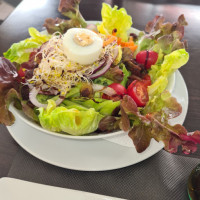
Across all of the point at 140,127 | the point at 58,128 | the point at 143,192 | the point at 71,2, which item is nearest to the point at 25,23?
the point at 71,2

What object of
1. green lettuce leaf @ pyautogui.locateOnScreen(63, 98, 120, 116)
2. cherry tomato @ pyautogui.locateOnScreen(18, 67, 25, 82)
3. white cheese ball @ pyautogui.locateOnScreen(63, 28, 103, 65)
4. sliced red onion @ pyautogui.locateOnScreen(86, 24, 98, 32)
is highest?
white cheese ball @ pyautogui.locateOnScreen(63, 28, 103, 65)

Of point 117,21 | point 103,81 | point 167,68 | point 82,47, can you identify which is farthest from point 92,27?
point 167,68

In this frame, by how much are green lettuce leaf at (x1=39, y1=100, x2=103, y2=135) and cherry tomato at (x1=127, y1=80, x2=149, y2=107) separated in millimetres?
256

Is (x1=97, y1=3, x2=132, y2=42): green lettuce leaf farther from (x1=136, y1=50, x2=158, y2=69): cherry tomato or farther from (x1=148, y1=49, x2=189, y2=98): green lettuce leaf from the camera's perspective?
(x1=148, y1=49, x2=189, y2=98): green lettuce leaf

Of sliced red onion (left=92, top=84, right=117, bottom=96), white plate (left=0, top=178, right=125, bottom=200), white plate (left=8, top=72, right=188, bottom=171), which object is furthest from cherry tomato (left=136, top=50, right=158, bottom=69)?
white plate (left=0, top=178, right=125, bottom=200)

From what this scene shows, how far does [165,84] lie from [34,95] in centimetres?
71

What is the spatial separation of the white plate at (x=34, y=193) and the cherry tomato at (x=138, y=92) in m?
0.53

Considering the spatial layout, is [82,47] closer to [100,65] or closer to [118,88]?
[100,65]

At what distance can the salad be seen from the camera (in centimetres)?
105

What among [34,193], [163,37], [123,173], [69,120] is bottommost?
[123,173]

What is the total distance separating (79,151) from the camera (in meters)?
1.11

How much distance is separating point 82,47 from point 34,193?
774 mm

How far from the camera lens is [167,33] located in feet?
5.15

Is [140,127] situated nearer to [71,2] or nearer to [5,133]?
[5,133]
